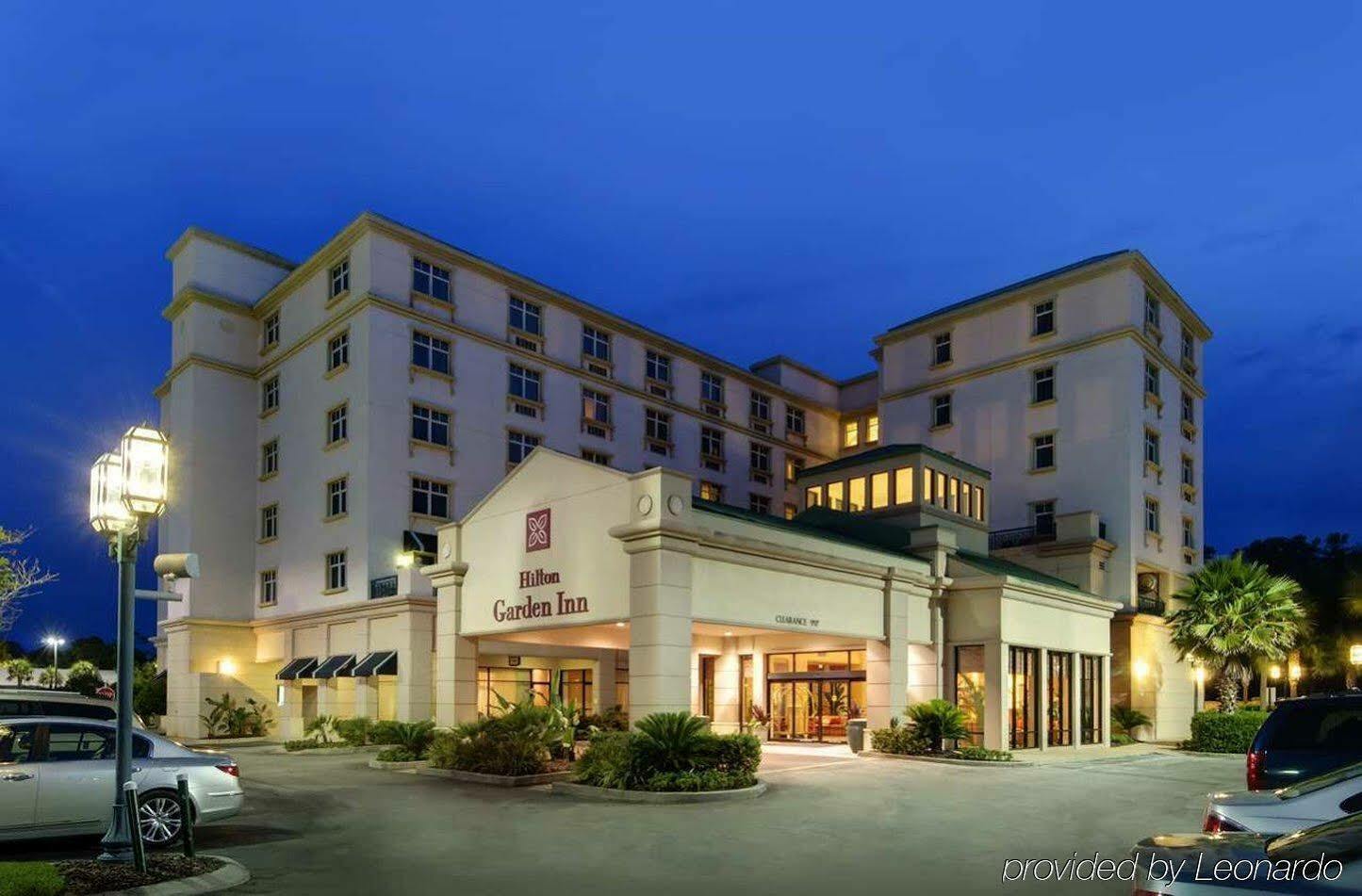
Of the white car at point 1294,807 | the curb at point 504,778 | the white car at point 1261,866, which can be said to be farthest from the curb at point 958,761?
the white car at point 1261,866

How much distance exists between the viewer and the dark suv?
11.7 m

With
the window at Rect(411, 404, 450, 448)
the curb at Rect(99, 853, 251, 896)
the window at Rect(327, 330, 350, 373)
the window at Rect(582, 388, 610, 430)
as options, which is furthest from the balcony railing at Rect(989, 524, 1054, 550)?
the curb at Rect(99, 853, 251, 896)

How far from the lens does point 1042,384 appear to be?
49.9 metres

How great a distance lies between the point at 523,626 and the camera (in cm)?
2883

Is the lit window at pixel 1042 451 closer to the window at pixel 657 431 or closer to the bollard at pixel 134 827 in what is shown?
the window at pixel 657 431

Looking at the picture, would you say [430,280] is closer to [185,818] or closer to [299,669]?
[299,669]

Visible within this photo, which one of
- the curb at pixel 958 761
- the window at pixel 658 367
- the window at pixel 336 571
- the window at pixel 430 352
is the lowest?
the curb at pixel 958 761

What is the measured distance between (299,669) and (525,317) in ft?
55.4

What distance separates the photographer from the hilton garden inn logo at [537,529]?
28.4 meters

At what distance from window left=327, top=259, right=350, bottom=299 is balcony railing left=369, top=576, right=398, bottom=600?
1131cm

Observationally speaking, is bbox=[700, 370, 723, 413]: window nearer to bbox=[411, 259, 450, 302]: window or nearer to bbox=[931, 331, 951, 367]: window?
bbox=[931, 331, 951, 367]: window

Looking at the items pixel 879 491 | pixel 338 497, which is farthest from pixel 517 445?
pixel 879 491

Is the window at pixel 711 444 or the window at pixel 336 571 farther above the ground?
the window at pixel 711 444

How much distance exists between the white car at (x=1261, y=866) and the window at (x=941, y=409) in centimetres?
4881
